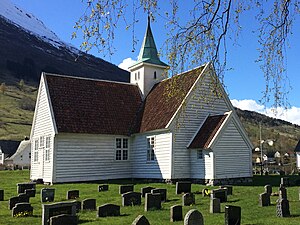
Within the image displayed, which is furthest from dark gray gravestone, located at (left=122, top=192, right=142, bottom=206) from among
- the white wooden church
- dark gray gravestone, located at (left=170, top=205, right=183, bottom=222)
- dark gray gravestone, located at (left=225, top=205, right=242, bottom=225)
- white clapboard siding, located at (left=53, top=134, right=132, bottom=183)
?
white clapboard siding, located at (left=53, top=134, right=132, bottom=183)

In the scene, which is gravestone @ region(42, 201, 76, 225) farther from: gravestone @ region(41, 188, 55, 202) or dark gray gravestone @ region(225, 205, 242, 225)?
gravestone @ region(41, 188, 55, 202)

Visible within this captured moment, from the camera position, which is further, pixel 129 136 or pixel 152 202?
pixel 129 136

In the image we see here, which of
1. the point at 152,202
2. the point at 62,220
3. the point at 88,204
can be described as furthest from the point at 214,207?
the point at 62,220

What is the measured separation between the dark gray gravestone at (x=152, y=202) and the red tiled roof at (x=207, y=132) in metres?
10.9

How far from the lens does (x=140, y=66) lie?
122 feet

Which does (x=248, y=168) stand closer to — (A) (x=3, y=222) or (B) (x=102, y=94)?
(B) (x=102, y=94)

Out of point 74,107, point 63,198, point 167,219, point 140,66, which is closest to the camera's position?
point 167,219

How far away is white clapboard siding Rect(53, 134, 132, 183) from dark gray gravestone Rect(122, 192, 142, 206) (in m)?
13.0

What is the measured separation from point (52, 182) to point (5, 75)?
493 feet

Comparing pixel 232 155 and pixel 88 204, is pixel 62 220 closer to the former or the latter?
pixel 88 204

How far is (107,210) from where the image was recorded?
1459cm

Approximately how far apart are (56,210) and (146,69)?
81.4ft

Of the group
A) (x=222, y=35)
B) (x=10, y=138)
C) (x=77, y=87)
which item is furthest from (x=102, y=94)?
(x=10, y=138)

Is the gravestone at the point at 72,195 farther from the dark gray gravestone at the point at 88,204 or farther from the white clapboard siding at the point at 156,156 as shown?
the white clapboard siding at the point at 156,156
